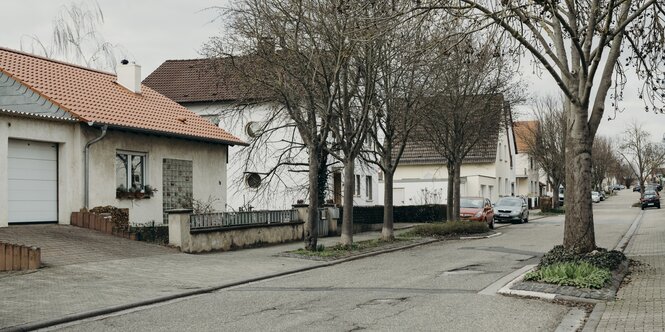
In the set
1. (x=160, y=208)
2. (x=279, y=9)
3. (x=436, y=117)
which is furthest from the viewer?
(x=436, y=117)

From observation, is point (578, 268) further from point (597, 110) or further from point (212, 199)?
point (212, 199)

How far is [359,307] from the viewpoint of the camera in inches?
409

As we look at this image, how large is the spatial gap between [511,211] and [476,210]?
654 cm

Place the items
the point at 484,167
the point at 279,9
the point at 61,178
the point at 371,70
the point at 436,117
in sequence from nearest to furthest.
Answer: the point at 279,9
the point at 61,178
the point at 371,70
the point at 436,117
the point at 484,167

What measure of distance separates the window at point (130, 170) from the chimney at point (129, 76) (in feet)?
14.8

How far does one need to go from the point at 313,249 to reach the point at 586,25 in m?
9.36

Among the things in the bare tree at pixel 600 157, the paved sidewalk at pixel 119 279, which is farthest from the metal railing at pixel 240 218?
the bare tree at pixel 600 157

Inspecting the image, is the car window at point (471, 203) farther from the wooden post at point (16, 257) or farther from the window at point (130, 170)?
the wooden post at point (16, 257)

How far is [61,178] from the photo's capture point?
1964 centimetres

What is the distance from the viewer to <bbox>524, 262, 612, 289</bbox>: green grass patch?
1147 cm

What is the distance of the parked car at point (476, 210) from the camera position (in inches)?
1395

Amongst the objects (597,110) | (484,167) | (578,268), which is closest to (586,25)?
(597,110)

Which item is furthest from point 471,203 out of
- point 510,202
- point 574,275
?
point 574,275

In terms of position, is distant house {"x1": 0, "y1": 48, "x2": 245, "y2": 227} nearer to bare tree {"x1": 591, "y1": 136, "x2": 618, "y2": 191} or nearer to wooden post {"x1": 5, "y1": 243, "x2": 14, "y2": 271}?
wooden post {"x1": 5, "y1": 243, "x2": 14, "y2": 271}
